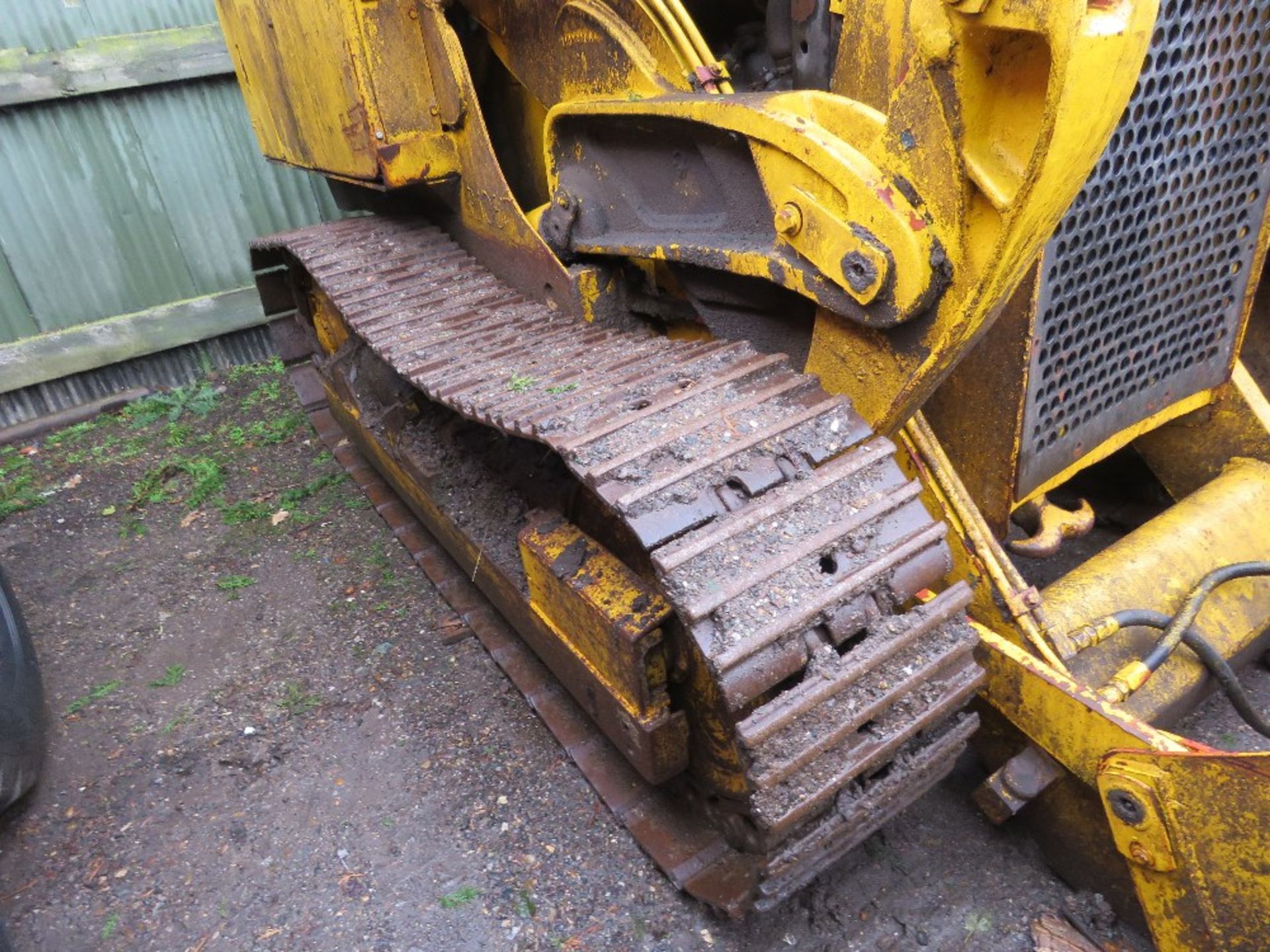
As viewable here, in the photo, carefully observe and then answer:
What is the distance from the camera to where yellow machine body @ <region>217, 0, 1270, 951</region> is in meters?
1.27

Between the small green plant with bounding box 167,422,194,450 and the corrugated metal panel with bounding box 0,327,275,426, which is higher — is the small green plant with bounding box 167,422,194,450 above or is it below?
below

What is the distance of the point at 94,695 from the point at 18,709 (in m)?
0.40

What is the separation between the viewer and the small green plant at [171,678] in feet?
8.71

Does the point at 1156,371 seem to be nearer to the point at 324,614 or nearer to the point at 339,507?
the point at 324,614

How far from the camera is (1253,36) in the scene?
1753mm

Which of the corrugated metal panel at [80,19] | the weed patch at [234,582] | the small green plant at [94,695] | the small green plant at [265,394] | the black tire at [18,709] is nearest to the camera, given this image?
the black tire at [18,709]

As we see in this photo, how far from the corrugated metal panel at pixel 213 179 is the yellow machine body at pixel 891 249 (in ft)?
7.85

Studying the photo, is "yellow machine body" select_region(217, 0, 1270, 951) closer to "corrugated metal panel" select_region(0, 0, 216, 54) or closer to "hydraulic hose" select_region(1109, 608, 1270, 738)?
"hydraulic hose" select_region(1109, 608, 1270, 738)

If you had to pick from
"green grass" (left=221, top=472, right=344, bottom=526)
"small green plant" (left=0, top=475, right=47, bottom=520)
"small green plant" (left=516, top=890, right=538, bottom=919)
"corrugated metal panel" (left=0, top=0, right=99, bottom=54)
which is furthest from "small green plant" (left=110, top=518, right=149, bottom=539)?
"corrugated metal panel" (left=0, top=0, right=99, bottom=54)

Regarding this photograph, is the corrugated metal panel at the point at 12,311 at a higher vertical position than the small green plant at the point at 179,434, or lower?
higher

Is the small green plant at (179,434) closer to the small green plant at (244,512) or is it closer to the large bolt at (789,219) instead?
the small green plant at (244,512)

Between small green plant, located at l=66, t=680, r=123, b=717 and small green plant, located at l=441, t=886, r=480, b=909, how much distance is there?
4.64ft

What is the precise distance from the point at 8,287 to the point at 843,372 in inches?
182

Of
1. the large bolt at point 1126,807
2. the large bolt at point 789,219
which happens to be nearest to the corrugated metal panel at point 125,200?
the large bolt at point 789,219
